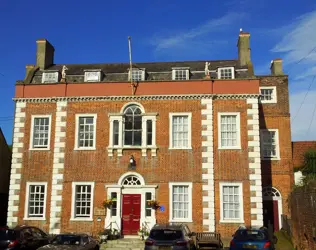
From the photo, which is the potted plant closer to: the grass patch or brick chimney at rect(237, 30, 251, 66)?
the grass patch

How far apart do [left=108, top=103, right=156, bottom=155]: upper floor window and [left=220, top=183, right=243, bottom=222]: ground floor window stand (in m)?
5.08

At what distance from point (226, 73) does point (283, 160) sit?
770cm

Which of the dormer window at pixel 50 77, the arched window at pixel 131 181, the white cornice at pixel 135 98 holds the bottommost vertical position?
the arched window at pixel 131 181

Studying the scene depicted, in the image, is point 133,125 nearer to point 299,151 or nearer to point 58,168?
point 58,168

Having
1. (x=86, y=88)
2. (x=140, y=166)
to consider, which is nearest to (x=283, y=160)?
(x=140, y=166)

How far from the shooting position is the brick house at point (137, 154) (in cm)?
2281

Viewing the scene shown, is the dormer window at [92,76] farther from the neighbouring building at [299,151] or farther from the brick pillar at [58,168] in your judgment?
the neighbouring building at [299,151]

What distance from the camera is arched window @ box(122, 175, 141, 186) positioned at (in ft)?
77.1

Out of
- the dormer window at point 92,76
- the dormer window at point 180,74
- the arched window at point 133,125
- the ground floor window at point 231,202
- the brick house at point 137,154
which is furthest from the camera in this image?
the dormer window at point 92,76

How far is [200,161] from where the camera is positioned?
76.0 feet

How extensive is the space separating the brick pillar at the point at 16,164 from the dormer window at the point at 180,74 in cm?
996

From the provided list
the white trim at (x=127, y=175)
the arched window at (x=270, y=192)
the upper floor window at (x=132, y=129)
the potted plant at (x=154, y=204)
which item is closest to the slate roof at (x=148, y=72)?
the upper floor window at (x=132, y=129)

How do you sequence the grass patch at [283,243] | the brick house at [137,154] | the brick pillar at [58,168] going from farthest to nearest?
the brick pillar at [58,168] → the brick house at [137,154] → the grass patch at [283,243]

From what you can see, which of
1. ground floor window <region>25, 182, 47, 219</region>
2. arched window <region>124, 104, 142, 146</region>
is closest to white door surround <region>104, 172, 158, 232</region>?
arched window <region>124, 104, 142, 146</region>
